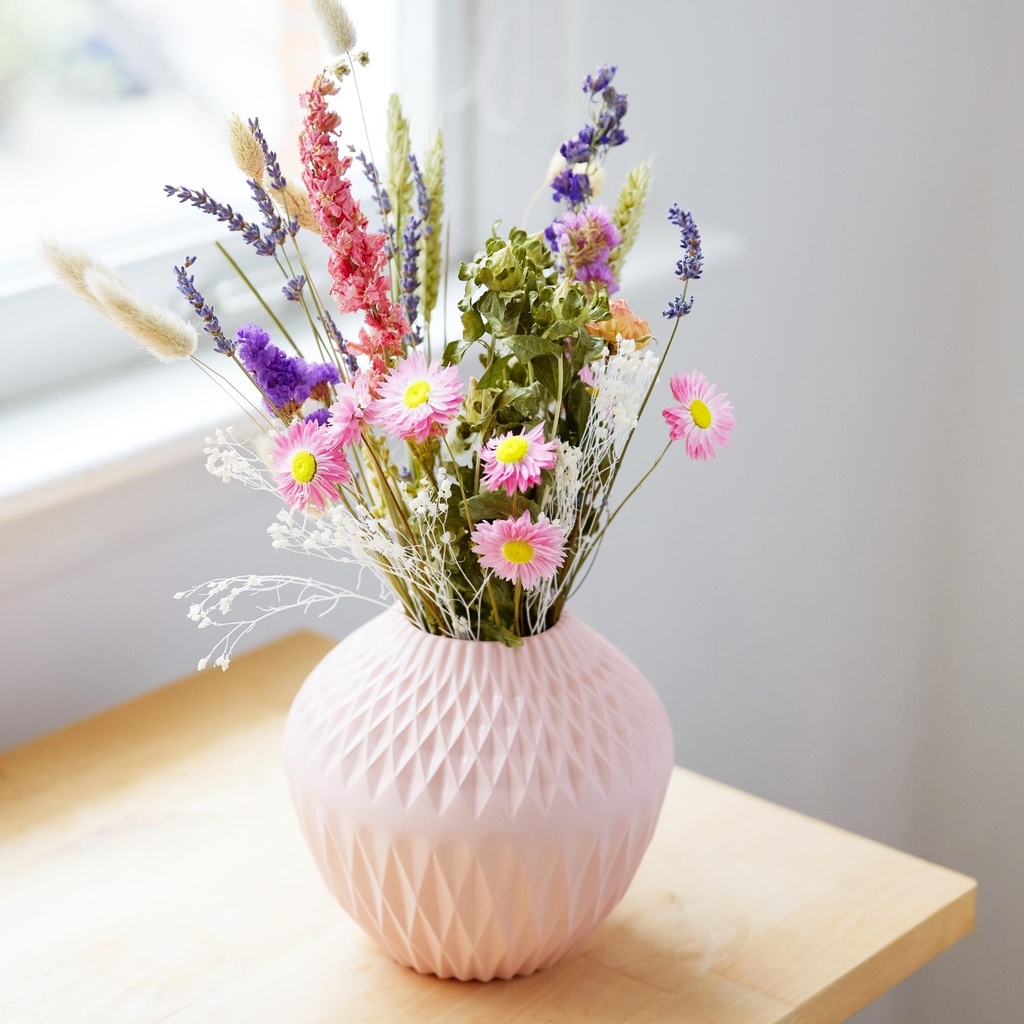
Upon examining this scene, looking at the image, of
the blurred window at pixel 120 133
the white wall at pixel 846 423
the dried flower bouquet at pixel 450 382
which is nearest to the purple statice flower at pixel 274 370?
the dried flower bouquet at pixel 450 382

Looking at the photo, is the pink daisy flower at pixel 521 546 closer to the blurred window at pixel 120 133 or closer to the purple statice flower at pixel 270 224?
the purple statice flower at pixel 270 224

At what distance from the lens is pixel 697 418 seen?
2.25 feet

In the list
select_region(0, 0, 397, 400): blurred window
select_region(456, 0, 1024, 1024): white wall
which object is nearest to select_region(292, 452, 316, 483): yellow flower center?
select_region(0, 0, 397, 400): blurred window

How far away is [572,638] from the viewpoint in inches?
29.3

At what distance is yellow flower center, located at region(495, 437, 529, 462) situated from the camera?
0.63 metres

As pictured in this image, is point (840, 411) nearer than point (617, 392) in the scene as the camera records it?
No

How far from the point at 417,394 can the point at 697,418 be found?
5.6 inches

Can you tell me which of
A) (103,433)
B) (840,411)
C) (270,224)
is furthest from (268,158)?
(840,411)

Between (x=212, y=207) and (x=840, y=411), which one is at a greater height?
(x=212, y=207)

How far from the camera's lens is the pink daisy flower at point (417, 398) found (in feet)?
2.08

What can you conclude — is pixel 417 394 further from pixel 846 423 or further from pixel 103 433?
pixel 846 423

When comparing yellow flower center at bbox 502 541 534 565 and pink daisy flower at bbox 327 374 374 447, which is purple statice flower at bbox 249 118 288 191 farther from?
yellow flower center at bbox 502 541 534 565

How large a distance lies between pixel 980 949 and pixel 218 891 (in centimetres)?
104

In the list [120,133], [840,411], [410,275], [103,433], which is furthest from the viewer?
[840,411]
